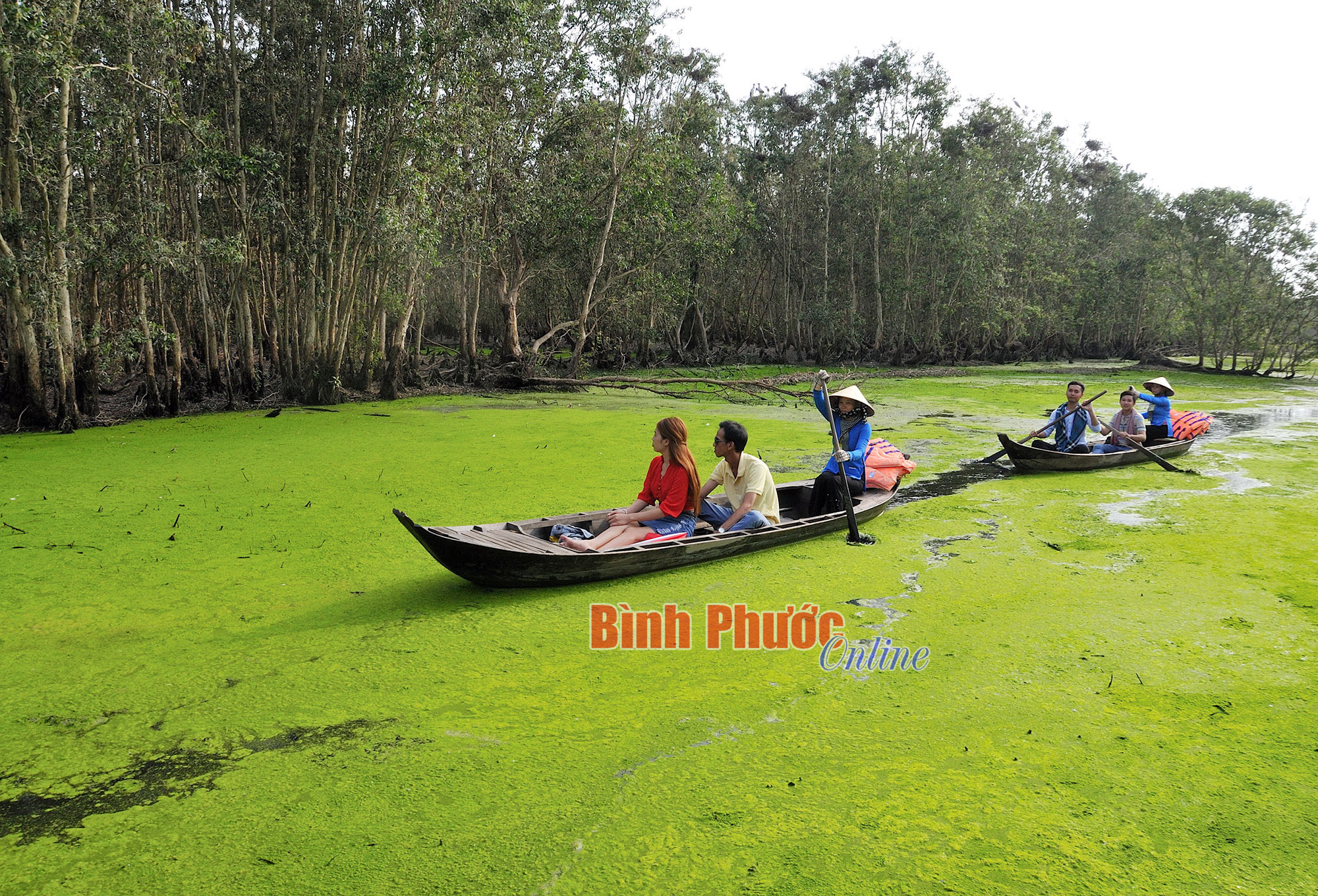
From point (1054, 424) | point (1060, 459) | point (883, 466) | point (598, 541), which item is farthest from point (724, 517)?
point (1054, 424)

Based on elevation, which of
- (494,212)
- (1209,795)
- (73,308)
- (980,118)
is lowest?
(1209,795)

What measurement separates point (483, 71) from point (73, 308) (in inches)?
267

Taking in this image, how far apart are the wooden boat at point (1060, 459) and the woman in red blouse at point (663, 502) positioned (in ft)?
13.4

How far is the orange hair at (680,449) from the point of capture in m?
4.16

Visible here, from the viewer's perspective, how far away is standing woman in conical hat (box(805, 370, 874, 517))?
208 inches

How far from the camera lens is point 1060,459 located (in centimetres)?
743

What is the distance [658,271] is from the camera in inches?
814

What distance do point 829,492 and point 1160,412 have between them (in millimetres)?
5267

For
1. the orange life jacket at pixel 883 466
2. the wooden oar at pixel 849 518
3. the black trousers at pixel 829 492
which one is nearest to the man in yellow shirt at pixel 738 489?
the wooden oar at pixel 849 518

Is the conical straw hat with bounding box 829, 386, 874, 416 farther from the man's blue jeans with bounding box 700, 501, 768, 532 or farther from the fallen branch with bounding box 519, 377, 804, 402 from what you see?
the fallen branch with bounding box 519, 377, 804, 402

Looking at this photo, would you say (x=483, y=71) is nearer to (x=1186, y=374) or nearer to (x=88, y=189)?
(x=88, y=189)

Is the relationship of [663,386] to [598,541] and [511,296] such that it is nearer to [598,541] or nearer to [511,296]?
[511,296]

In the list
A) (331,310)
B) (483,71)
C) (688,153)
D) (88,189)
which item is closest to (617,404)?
(331,310)

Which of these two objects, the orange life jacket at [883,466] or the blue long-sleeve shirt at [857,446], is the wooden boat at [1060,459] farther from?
the blue long-sleeve shirt at [857,446]
